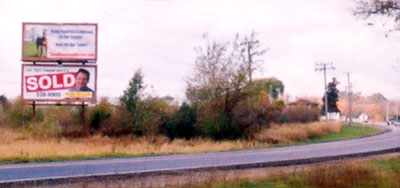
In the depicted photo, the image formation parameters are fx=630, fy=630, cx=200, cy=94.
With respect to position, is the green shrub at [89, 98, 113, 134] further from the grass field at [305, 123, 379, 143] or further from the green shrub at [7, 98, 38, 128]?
the grass field at [305, 123, 379, 143]

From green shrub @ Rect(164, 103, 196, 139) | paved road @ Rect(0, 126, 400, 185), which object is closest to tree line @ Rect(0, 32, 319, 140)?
green shrub @ Rect(164, 103, 196, 139)

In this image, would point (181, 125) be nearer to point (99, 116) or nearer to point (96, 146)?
point (99, 116)

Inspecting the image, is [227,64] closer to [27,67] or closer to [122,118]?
[122,118]

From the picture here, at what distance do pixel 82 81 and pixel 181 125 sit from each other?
9.06m

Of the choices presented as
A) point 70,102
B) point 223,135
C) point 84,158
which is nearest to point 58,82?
point 70,102

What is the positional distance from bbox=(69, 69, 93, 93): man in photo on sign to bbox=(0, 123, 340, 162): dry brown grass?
3.63 metres

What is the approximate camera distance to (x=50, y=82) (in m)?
45.3

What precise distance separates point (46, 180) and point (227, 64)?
36.7 m

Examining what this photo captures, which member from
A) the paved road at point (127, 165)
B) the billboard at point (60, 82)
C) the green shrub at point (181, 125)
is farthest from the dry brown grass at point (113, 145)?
the paved road at point (127, 165)

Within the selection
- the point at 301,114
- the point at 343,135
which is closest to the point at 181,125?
the point at 343,135

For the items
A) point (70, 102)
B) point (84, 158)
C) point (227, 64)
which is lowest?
point (84, 158)

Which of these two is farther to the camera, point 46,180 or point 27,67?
point 27,67

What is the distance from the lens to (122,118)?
50.0m

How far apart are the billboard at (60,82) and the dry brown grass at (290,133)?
13954 millimetres
